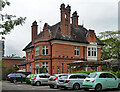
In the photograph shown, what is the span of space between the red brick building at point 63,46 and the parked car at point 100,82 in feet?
73.4

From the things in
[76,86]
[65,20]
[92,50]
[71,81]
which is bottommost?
[76,86]

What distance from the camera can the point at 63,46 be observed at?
143 feet

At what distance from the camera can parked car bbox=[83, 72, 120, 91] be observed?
19.3m

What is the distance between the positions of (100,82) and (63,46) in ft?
80.0

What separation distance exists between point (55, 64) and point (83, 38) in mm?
9424

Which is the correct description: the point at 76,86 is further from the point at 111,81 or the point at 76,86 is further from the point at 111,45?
the point at 111,45

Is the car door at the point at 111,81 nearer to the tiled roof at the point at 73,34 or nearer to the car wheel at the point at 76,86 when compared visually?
the car wheel at the point at 76,86

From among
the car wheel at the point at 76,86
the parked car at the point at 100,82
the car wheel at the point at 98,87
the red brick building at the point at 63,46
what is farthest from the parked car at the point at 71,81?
the red brick building at the point at 63,46

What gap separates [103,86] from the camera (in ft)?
65.1

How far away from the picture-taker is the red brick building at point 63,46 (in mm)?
42781

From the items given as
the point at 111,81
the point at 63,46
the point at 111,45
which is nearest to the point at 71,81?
the point at 111,81

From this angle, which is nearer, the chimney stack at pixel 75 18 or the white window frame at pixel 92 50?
the white window frame at pixel 92 50

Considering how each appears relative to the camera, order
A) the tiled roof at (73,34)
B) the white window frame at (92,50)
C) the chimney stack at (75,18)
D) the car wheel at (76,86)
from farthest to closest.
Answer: the chimney stack at (75,18)
the white window frame at (92,50)
the tiled roof at (73,34)
the car wheel at (76,86)

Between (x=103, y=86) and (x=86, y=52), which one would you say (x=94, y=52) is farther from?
(x=103, y=86)
